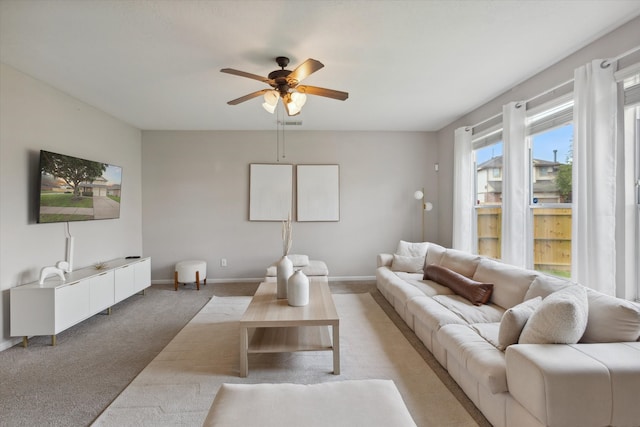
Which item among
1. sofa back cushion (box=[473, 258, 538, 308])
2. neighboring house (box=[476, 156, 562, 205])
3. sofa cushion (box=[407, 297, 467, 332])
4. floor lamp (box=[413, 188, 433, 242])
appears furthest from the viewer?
floor lamp (box=[413, 188, 433, 242])

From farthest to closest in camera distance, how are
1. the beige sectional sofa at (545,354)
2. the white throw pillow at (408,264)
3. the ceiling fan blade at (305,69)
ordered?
the white throw pillow at (408,264) < the ceiling fan blade at (305,69) < the beige sectional sofa at (545,354)

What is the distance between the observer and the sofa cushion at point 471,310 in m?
2.55

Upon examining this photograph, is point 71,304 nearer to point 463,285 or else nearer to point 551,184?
point 463,285

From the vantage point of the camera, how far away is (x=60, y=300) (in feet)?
9.70

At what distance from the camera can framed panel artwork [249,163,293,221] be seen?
5457 millimetres

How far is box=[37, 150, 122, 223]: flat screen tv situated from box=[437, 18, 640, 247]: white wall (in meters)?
4.79

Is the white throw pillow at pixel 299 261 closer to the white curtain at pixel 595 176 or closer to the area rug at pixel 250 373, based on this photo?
the area rug at pixel 250 373

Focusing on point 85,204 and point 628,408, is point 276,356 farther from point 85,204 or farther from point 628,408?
point 85,204

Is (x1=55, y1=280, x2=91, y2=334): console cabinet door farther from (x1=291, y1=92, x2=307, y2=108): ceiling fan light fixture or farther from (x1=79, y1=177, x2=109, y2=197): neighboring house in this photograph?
(x1=291, y1=92, x2=307, y2=108): ceiling fan light fixture

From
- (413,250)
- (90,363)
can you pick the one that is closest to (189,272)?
(90,363)

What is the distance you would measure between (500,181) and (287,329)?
3.39 m

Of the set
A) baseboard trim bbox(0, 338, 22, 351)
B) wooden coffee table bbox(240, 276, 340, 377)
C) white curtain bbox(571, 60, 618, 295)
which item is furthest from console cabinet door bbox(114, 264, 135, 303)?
white curtain bbox(571, 60, 618, 295)

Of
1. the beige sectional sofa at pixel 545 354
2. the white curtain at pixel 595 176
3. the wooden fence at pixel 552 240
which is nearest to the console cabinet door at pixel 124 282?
the beige sectional sofa at pixel 545 354

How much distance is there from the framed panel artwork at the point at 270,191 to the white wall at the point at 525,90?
2.75 metres
